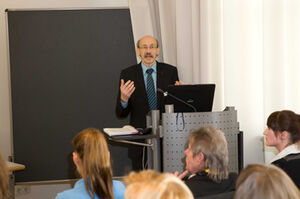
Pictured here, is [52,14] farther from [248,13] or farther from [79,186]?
[79,186]

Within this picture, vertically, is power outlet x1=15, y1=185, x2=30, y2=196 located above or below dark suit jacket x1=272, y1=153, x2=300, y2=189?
below

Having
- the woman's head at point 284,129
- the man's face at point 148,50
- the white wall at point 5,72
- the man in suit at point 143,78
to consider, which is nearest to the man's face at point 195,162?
the woman's head at point 284,129

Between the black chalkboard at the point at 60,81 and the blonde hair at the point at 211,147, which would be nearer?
the blonde hair at the point at 211,147

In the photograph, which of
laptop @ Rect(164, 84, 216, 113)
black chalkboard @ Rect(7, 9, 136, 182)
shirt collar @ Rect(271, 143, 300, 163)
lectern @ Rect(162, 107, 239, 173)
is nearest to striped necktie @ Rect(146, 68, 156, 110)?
black chalkboard @ Rect(7, 9, 136, 182)

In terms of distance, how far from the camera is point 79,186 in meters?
2.36

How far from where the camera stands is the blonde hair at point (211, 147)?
2.57m

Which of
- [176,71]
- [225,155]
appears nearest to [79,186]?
[225,155]

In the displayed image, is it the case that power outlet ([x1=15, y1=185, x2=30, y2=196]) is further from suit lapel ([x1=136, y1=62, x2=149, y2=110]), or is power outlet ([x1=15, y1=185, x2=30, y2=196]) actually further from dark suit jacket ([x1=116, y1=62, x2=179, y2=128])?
suit lapel ([x1=136, y1=62, x2=149, y2=110])

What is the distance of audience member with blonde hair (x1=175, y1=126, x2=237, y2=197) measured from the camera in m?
2.46

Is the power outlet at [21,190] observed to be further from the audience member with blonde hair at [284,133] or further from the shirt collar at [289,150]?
the shirt collar at [289,150]

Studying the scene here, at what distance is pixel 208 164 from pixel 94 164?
632 mm

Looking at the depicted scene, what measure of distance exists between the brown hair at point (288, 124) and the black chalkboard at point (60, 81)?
6.62 ft

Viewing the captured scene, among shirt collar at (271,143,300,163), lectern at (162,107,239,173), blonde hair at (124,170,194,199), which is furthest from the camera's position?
lectern at (162,107,239,173)

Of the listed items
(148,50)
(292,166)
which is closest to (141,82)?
(148,50)
